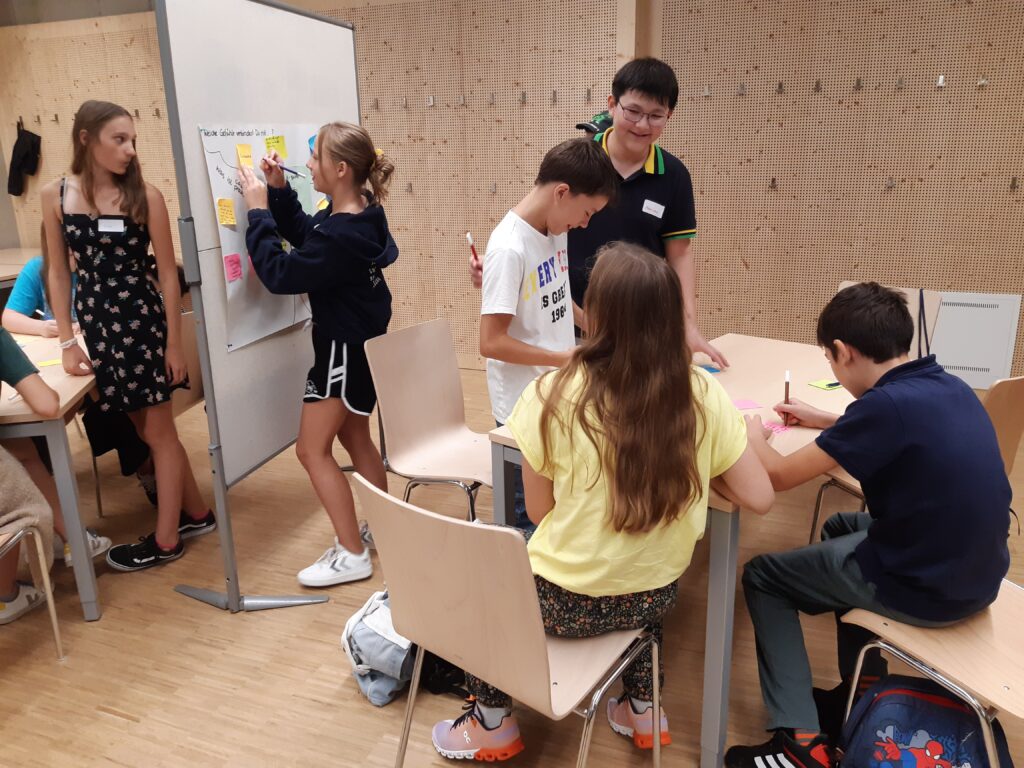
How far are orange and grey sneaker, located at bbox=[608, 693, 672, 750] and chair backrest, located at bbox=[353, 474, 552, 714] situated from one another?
590 mm

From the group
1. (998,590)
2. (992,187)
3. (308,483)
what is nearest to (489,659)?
(998,590)

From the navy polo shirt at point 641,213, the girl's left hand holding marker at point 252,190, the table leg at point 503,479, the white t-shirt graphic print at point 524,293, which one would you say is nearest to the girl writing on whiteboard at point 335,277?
the girl's left hand holding marker at point 252,190

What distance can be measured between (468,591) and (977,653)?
97cm

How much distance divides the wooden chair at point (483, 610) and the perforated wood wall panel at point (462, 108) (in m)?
3.44

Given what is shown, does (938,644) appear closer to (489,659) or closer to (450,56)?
(489,659)

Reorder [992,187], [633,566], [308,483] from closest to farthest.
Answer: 1. [633,566]
2. [308,483]
3. [992,187]

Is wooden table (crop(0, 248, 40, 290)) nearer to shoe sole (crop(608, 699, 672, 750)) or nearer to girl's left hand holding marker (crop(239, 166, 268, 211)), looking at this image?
girl's left hand holding marker (crop(239, 166, 268, 211))

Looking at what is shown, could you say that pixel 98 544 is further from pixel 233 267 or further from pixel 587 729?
pixel 587 729

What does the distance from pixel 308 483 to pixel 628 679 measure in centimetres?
192

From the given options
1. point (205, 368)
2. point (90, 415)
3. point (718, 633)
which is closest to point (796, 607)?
point (718, 633)

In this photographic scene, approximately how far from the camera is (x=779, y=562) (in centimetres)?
177

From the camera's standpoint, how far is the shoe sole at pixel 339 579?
2512 millimetres

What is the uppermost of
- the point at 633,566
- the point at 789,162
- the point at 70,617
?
the point at 789,162

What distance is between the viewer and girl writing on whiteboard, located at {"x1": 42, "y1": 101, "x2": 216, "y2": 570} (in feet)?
7.48
